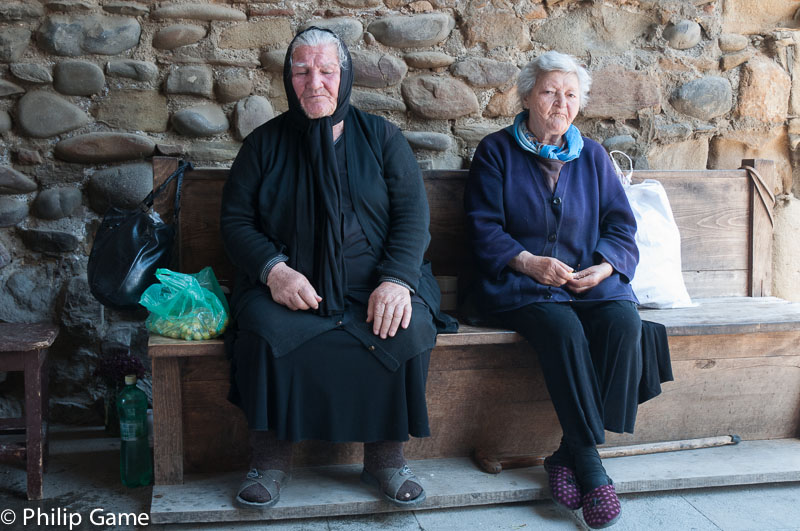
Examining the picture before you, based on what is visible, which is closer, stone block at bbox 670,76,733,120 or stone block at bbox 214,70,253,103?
stone block at bbox 214,70,253,103

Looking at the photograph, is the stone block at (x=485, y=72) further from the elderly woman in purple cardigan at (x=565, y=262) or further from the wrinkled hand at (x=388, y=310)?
the wrinkled hand at (x=388, y=310)

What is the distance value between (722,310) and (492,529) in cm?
119

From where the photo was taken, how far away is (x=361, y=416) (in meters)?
2.07

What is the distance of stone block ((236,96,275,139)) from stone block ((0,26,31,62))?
30.4 inches

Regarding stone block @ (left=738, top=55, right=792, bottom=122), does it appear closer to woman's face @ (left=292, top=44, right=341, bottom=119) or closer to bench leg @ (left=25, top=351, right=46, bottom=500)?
woman's face @ (left=292, top=44, right=341, bottom=119)

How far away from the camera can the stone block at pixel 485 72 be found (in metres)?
2.95

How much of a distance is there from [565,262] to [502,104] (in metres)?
0.90

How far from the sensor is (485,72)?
2.96 meters

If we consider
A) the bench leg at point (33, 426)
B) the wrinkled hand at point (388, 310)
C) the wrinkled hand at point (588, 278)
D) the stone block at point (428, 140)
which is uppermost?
the stone block at point (428, 140)

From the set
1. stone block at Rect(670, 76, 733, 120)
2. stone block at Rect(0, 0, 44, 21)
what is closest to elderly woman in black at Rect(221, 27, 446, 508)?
stone block at Rect(0, 0, 44, 21)

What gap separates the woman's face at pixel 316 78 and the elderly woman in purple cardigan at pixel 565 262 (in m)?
0.58

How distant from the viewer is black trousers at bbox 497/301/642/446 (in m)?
2.12

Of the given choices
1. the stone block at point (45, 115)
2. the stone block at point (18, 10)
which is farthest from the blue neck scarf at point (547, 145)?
the stone block at point (18, 10)

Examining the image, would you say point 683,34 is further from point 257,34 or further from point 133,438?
point 133,438
